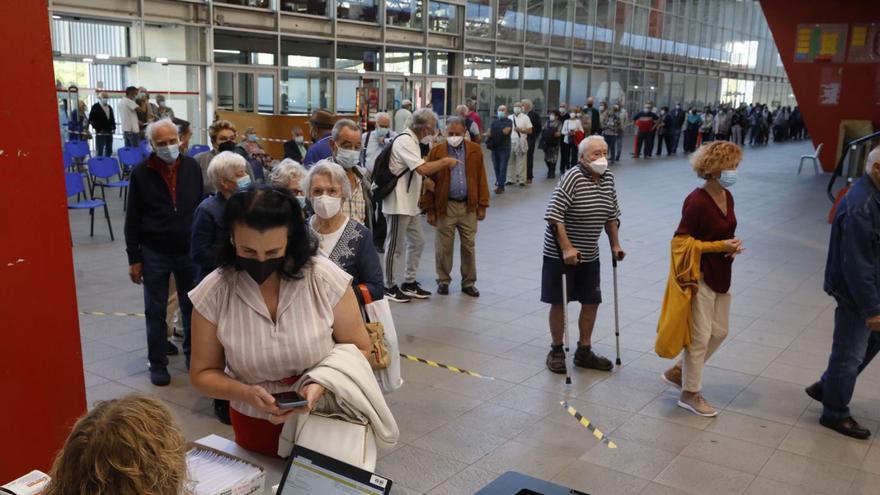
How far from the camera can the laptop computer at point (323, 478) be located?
2.18 metres

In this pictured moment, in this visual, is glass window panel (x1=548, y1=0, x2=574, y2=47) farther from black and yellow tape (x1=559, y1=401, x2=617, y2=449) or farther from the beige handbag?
the beige handbag

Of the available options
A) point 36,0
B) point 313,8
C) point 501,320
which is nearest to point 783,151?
point 313,8

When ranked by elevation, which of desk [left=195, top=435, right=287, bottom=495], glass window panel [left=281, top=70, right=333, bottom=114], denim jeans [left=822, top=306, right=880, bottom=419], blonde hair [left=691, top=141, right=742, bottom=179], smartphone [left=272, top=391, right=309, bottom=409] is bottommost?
denim jeans [left=822, top=306, right=880, bottom=419]

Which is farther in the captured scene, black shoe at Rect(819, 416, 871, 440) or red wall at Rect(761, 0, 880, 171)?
red wall at Rect(761, 0, 880, 171)

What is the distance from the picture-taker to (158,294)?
5363 mm

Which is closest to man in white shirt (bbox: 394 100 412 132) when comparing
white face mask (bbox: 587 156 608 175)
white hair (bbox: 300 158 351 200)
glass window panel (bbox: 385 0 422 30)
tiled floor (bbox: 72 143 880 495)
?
glass window panel (bbox: 385 0 422 30)

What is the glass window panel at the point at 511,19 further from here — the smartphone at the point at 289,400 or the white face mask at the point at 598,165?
the smartphone at the point at 289,400

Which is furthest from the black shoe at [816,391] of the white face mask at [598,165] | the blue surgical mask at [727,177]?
the white face mask at [598,165]

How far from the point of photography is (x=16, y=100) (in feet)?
9.70

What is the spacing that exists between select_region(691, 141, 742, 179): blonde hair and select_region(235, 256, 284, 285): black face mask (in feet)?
10.5

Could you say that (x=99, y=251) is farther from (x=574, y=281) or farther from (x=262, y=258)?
(x=262, y=258)

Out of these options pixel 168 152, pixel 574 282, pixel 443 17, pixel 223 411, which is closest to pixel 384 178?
pixel 574 282

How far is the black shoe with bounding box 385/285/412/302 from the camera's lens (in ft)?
25.1

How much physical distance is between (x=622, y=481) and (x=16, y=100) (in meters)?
3.37
